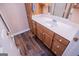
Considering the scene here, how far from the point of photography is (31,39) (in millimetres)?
2451

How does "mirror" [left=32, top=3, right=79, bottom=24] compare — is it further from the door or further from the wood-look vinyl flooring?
the door

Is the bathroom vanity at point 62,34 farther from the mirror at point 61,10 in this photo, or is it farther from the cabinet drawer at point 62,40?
the mirror at point 61,10

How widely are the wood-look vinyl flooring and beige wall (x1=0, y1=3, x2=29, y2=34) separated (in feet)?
1.06

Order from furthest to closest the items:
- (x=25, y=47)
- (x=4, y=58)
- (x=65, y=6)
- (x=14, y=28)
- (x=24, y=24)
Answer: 1. (x=24, y=24)
2. (x=14, y=28)
3. (x=25, y=47)
4. (x=65, y=6)
5. (x=4, y=58)

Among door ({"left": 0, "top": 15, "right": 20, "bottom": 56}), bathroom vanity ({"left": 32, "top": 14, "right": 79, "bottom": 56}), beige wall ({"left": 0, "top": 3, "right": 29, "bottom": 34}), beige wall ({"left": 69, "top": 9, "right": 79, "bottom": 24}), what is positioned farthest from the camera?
beige wall ({"left": 0, "top": 3, "right": 29, "bottom": 34})

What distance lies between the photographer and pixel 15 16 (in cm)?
247

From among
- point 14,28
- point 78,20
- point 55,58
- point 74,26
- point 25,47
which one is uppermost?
point 55,58

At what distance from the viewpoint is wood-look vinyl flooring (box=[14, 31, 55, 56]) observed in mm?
1938

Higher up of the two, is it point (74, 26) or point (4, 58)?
point (4, 58)

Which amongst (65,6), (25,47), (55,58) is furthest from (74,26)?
(25,47)

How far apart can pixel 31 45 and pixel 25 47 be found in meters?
0.19

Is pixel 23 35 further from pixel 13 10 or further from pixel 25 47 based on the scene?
pixel 13 10

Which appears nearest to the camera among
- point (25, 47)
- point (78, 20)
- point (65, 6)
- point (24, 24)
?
point (78, 20)

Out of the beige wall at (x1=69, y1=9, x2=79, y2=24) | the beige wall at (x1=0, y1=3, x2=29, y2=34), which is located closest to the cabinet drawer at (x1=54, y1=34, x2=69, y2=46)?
the beige wall at (x1=69, y1=9, x2=79, y2=24)
